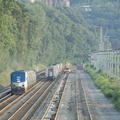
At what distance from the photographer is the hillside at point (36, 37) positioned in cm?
5228

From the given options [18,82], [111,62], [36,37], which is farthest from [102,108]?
[36,37]

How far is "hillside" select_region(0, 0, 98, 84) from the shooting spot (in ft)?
172

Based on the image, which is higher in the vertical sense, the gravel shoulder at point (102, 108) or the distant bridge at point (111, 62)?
the distant bridge at point (111, 62)

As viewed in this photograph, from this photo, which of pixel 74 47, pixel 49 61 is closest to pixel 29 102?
pixel 49 61

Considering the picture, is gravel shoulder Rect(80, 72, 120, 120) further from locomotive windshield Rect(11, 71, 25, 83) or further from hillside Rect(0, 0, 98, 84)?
hillside Rect(0, 0, 98, 84)

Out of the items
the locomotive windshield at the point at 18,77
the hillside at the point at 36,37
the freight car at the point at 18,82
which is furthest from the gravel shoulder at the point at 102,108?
the hillside at the point at 36,37

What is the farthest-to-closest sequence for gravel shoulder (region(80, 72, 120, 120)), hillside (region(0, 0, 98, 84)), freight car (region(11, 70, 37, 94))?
hillside (region(0, 0, 98, 84)) → freight car (region(11, 70, 37, 94)) → gravel shoulder (region(80, 72, 120, 120))

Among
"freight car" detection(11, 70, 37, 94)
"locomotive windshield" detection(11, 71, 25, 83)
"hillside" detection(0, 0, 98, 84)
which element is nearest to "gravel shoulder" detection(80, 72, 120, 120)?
"freight car" detection(11, 70, 37, 94)

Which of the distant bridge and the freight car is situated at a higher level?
the distant bridge

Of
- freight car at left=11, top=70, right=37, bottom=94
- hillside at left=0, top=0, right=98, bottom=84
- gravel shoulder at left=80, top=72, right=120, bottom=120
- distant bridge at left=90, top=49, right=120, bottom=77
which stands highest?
hillside at left=0, top=0, right=98, bottom=84

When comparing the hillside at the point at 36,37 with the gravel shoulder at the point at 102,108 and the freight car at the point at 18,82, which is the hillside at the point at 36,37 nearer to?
the freight car at the point at 18,82

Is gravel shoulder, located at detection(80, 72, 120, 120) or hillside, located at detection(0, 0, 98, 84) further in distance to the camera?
hillside, located at detection(0, 0, 98, 84)

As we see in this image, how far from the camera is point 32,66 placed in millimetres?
85375

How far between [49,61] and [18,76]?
71.2 metres
